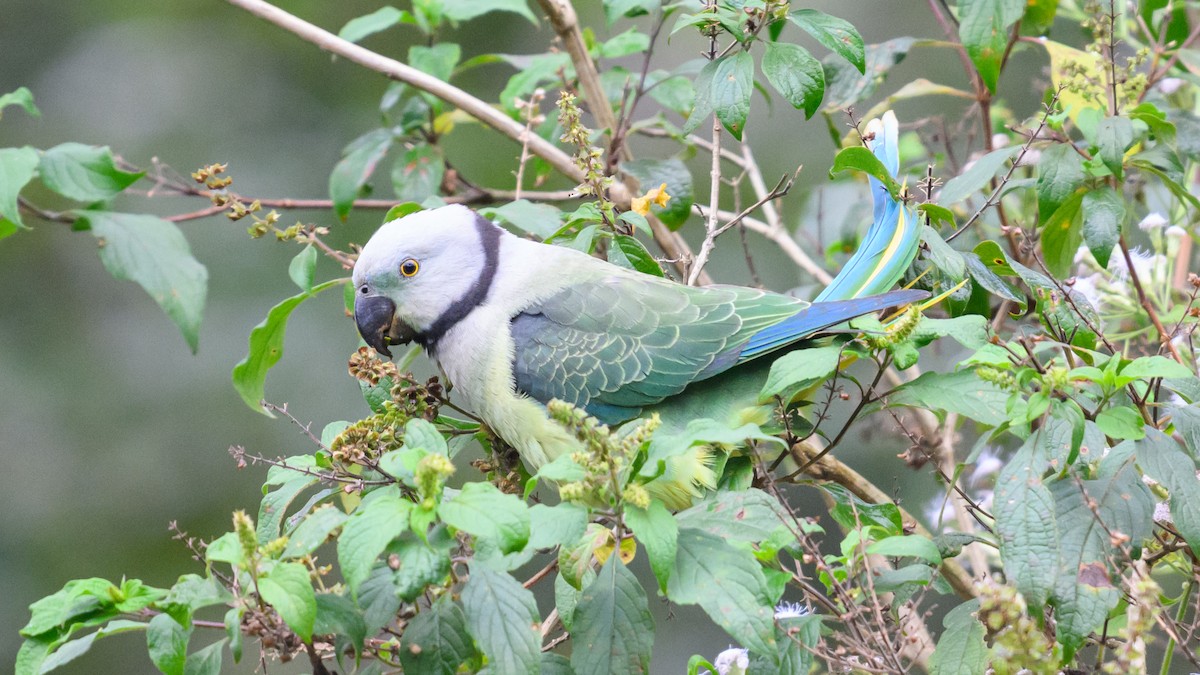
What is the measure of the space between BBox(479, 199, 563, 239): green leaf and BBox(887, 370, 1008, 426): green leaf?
69 cm

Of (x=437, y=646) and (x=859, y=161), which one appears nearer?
(x=437, y=646)

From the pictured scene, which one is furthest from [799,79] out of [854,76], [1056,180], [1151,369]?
[1151,369]

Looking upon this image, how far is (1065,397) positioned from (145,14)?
4748 mm

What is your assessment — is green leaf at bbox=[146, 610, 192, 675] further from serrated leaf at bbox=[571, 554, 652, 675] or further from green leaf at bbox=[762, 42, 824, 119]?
green leaf at bbox=[762, 42, 824, 119]

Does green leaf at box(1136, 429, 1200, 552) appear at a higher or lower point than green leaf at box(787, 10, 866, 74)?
lower

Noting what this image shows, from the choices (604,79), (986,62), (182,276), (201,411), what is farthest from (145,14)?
(986,62)

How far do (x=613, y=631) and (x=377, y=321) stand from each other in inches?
41.7

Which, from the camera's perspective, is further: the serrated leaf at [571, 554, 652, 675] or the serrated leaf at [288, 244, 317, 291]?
the serrated leaf at [288, 244, 317, 291]

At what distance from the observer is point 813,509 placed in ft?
14.0

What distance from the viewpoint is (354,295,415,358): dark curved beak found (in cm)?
207

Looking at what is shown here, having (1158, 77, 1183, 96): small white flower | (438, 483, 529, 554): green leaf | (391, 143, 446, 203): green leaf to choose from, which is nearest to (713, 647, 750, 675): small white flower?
(438, 483, 529, 554): green leaf

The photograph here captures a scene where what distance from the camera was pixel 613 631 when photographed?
118 cm

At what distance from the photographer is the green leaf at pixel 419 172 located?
7.88 ft

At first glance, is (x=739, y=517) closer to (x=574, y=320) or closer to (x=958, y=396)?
(x=958, y=396)
